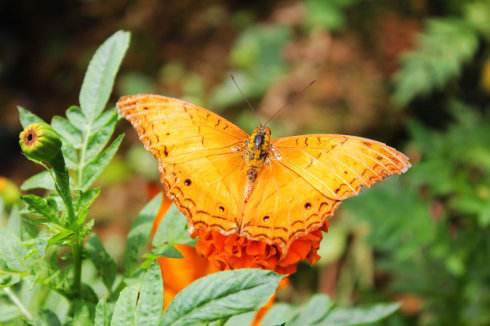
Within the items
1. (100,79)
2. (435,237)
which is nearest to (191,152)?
(100,79)

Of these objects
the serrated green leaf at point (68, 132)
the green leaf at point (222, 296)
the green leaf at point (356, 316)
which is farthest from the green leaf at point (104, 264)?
the green leaf at point (356, 316)

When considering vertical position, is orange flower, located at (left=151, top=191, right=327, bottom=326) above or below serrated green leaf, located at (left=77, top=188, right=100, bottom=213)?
below

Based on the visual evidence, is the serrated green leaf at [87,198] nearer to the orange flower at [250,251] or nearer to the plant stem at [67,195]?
the plant stem at [67,195]

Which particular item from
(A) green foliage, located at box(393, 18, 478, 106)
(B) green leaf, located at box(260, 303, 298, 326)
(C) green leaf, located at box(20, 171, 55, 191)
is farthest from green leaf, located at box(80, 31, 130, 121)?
(A) green foliage, located at box(393, 18, 478, 106)

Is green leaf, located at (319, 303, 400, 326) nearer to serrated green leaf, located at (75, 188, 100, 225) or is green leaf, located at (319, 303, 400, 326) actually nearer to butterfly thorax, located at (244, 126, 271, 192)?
butterfly thorax, located at (244, 126, 271, 192)

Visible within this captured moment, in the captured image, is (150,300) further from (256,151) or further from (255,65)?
(255,65)

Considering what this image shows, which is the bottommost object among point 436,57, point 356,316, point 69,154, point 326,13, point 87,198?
point 356,316
